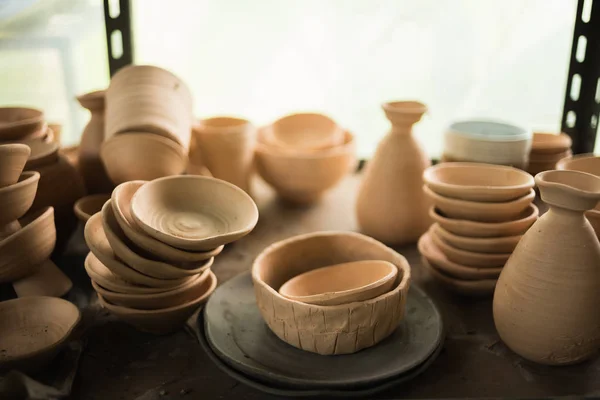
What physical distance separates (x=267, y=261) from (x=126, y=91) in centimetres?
48

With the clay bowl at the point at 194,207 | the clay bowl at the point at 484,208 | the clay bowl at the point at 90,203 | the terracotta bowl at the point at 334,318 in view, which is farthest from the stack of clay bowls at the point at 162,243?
the clay bowl at the point at 484,208

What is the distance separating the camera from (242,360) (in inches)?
32.0

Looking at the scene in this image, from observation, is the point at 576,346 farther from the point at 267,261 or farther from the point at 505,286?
the point at 267,261

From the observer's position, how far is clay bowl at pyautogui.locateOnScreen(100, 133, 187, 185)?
1081 millimetres

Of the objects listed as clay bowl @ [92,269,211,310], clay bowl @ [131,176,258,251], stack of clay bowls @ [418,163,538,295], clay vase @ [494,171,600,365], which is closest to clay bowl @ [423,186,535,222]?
stack of clay bowls @ [418,163,538,295]

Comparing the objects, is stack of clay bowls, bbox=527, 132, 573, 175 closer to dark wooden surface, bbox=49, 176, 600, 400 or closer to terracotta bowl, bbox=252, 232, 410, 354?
dark wooden surface, bbox=49, 176, 600, 400

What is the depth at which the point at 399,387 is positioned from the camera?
0.82m

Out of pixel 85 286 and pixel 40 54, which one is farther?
pixel 40 54

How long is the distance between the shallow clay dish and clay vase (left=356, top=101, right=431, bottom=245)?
65cm

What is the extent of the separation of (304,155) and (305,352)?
60 centimetres

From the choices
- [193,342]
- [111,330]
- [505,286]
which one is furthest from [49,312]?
[505,286]

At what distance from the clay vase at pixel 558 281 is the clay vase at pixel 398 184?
37cm

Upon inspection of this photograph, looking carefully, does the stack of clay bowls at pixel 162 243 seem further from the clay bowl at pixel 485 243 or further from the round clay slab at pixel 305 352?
the clay bowl at pixel 485 243

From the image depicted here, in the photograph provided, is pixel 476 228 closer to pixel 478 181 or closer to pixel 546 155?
pixel 478 181
